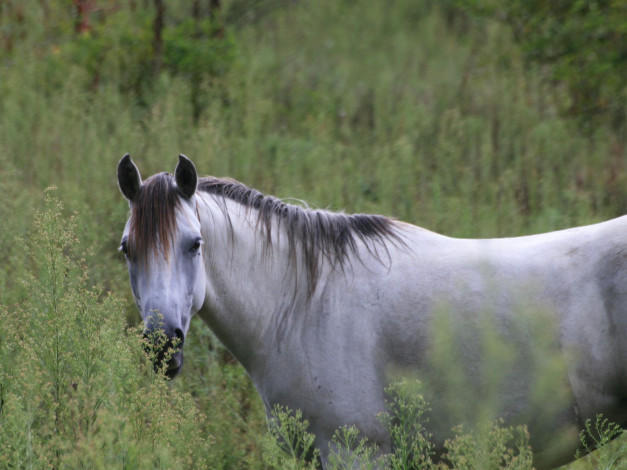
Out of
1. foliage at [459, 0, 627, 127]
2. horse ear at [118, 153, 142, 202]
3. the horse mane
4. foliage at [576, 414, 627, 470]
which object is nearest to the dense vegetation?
foliage at [459, 0, 627, 127]

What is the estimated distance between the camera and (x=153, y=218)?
2.96m

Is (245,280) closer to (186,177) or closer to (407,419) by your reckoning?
(186,177)

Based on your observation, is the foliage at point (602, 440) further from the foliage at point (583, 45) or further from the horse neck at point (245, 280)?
the foliage at point (583, 45)

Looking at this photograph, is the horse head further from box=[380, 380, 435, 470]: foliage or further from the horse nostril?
box=[380, 380, 435, 470]: foliage

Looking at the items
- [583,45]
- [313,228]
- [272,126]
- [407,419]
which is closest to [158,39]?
[272,126]

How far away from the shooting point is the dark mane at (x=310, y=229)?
3.42 metres

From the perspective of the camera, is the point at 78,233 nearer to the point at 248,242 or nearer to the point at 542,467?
the point at 248,242

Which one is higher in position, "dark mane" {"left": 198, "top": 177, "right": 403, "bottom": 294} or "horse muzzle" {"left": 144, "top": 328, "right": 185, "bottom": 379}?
"dark mane" {"left": 198, "top": 177, "right": 403, "bottom": 294}

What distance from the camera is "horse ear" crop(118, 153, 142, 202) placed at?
3.03m

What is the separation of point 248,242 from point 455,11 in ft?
36.1

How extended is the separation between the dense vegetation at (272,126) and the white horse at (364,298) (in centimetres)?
64

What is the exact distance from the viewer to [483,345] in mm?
3172

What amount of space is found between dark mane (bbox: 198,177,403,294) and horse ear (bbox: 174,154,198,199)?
0.95 feet

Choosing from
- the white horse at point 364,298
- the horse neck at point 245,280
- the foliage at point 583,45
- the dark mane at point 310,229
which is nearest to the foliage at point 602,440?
the white horse at point 364,298
